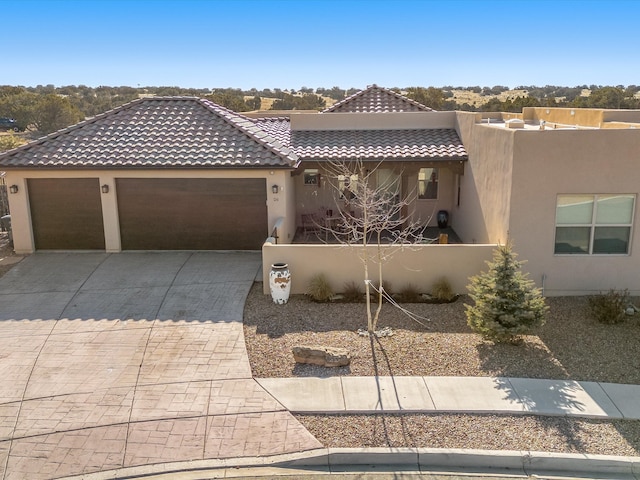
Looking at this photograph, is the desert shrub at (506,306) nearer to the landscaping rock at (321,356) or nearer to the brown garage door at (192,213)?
the landscaping rock at (321,356)

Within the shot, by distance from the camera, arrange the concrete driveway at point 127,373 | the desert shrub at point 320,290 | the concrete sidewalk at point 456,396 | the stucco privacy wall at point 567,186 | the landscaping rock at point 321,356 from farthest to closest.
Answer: the desert shrub at point 320,290
the stucco privacy wall at point 567,186
the landscaping rock at point 321,356
the concrete sidewalk at point 456,396
the concrete driveway at point 127,373

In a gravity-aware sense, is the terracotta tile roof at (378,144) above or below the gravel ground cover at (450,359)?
above

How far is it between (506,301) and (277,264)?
552 centimetres

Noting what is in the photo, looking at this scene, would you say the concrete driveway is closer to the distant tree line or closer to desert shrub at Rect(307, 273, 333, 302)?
desert shrub at Rect(307, 273, 333, 302)

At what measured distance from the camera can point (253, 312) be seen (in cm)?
1301

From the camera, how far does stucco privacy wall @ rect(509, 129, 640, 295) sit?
13.0m

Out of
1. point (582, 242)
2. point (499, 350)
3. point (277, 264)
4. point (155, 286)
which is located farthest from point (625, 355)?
point (155, 286)

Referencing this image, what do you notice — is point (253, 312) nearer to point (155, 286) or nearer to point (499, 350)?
point (155, 286)

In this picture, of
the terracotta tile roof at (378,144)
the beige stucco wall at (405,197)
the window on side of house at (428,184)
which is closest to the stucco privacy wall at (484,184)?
the terracotta tile roof at (378,144)

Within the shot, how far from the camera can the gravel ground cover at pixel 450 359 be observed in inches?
328

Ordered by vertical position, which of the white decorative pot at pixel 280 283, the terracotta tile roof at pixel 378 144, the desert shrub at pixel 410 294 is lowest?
the desert shrub at pixel 410 294

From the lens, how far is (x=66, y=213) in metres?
17.2

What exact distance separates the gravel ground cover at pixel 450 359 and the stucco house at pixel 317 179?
1925 millimetres

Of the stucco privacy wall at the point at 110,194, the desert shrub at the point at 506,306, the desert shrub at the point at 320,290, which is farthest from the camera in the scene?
the stucco privacy wall at the point at 110,194
